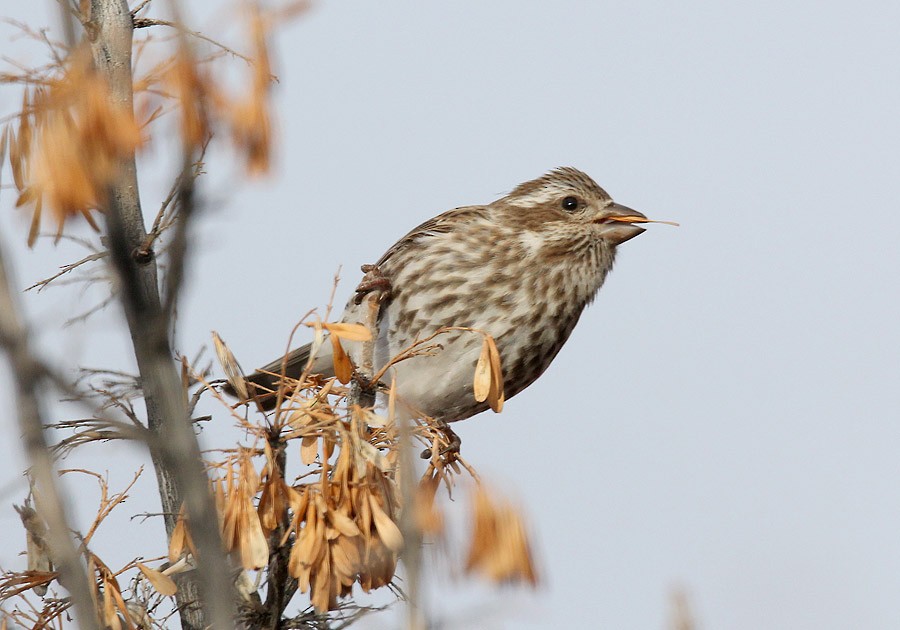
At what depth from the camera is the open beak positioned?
296 inches

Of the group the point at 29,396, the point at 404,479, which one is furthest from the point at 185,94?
the point at 404,479

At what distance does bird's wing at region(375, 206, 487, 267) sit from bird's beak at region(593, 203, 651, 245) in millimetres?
686

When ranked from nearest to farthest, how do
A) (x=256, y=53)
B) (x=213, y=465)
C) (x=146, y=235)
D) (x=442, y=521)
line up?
(x=256, y=53), (x=442, y=521), (x=213, y=465), (x=146, y=235)

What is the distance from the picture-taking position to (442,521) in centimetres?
385

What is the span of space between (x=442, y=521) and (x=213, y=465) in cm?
77

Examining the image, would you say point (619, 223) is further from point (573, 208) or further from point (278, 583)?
point (278, 583)

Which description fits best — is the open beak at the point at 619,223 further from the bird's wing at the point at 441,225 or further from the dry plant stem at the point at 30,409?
the dry plant stem at the point at 30,409

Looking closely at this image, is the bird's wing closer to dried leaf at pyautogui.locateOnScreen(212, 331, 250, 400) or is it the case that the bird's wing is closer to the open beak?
the open beak

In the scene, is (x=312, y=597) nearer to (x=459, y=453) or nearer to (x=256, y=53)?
(x=459, y=453)

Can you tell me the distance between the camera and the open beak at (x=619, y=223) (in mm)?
7527

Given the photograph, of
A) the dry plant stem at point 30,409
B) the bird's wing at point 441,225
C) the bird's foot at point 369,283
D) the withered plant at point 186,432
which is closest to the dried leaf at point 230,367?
the withered plant at point 186,432

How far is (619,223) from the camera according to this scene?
758 centimetres

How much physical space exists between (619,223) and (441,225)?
3.37ft

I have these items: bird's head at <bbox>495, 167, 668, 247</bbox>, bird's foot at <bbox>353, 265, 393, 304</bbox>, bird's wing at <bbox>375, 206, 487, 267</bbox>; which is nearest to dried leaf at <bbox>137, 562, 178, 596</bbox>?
bird's foot at <bbox>353, 265, 393, 304</bbox>
